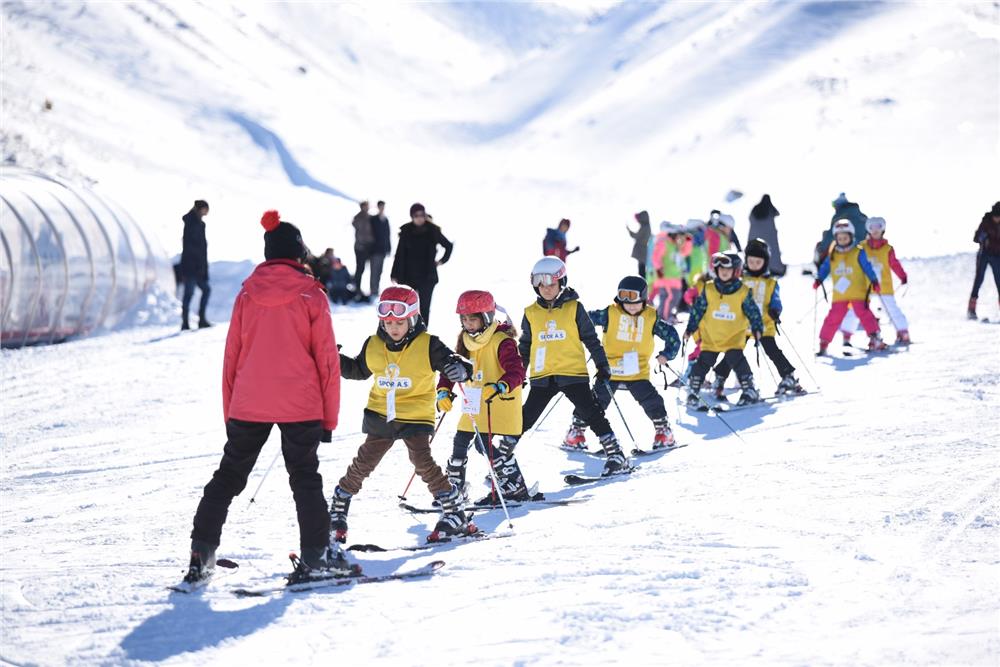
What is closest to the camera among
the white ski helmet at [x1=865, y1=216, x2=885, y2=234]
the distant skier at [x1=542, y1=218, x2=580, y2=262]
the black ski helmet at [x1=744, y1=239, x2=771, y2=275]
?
the black ski helmet at [x1=744, y1=239, x2=771, y2=275]

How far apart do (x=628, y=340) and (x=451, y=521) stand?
9.63ft

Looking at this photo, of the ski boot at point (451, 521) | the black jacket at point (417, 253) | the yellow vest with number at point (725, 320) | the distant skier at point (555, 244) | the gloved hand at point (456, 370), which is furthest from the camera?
the distant skier at point (555, 244)

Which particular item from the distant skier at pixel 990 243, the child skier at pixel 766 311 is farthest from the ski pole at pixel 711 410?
the distant skier at pixel 990 243

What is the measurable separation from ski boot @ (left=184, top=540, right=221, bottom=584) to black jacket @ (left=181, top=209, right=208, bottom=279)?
10.5 metres

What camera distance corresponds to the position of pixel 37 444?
952cm

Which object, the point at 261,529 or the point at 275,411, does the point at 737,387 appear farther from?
the point at 275,411

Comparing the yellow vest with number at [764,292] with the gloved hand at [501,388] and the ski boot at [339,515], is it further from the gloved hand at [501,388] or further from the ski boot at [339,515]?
the ski boot at [339,515]

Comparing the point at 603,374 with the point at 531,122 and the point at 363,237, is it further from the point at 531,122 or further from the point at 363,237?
the point at 531,122

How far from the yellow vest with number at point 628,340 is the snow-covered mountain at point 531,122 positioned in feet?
52.9

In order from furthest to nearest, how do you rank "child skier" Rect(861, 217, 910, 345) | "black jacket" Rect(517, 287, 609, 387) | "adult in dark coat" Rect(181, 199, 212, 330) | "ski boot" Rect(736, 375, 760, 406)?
"adult in dark coat" Rect(181, 199, 212, 330)
"child skier" Rect(861, 217, 910, 345)
"ski boot" Rect(736, 375, 760, 406)
"black jacket" Rect(517, 287, 609, 387)

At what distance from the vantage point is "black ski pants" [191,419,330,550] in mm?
5027

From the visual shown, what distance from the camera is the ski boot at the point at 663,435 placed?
8.32m

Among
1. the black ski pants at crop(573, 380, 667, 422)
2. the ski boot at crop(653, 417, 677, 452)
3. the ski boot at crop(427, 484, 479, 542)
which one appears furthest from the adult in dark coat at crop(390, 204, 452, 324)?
the ski boot at crop(427, 484, 479, 542)

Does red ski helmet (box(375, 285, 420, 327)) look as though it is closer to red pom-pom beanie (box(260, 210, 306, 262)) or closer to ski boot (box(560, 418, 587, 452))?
red pom-pom beanie (box(260, 210, 306, 262))
